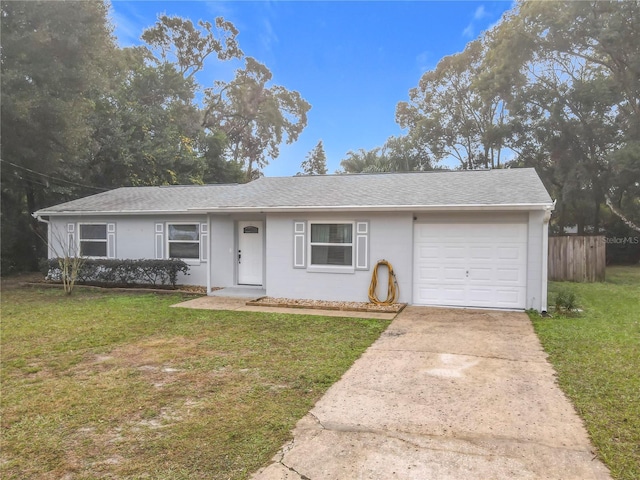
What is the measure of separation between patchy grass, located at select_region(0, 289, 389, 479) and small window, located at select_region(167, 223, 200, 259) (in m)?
4.54

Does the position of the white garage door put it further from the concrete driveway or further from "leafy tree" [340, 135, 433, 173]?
"leafy tree" [340, 135, 433, 173]

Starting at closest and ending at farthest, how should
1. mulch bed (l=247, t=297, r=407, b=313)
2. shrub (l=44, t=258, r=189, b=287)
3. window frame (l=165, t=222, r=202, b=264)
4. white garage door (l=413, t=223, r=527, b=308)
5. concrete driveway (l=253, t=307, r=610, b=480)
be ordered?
concrete driveway (l=253, t=307, r=610, b=480)
white garage door (l=413, t=223, r=527, b=308)
mulch bed (l=247, t=297, r=407, b=313)
shrub (l=44, t=258, r=189, b=287)
window frame (l=165, t=222, r=202, b=264)

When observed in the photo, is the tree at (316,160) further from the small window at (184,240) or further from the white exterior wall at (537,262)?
the white exterior wall at (537,262)

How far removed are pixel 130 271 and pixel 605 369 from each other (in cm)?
1219

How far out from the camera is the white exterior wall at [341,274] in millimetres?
9688

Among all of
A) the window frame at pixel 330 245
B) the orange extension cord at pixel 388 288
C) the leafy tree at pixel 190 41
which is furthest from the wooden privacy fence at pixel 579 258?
the leafy tree at pixel 190 41

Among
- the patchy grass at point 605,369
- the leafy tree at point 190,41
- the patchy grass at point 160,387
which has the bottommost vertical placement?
the patchy grass at point 160,387

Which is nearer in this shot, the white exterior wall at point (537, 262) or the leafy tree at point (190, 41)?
the white exterior wall at point (537, 262)

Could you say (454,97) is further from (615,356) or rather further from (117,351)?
(117,351)

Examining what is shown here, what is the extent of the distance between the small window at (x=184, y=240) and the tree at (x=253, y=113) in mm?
19607

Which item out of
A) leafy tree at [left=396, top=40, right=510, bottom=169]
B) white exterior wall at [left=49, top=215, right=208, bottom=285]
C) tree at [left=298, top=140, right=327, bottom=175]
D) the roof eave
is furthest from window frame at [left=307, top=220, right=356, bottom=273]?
tree at [left=298, top=140, right=327, bottom=175]

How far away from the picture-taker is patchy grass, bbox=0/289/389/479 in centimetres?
318

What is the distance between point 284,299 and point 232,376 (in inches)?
215

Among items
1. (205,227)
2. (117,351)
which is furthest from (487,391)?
(205,227)
